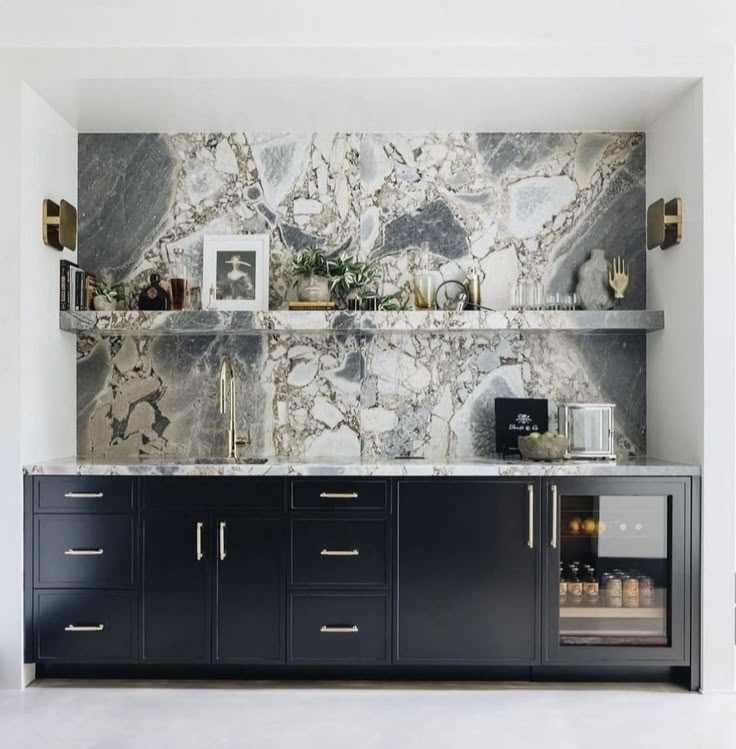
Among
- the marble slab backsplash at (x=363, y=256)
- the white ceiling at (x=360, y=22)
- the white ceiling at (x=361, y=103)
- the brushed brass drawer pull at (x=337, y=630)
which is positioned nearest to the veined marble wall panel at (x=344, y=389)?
the marble slab backsplash at (x=363, y=256)

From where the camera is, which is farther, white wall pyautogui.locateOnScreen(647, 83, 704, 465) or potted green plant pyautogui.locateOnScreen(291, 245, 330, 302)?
potted green plant pyautogui.locateOnScreen(291, 245, 330, 302)

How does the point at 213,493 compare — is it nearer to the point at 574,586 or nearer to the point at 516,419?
the point at 516,419

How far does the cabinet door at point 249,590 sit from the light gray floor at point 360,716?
173 millimetres

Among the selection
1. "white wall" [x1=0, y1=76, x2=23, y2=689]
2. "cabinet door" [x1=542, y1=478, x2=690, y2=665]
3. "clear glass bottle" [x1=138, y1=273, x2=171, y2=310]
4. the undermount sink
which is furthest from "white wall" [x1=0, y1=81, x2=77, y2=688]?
"cabinet door" [x1=542, y1=478, x2=690, y2=665]

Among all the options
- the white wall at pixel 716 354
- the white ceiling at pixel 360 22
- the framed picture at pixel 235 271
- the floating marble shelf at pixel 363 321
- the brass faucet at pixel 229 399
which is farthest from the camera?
the framed picture at pixel 235 271

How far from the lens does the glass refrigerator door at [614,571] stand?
3.51 m

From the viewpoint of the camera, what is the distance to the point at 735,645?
11.5ft

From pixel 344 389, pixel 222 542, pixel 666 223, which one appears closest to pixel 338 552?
pixel 222 542

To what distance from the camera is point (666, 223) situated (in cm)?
371

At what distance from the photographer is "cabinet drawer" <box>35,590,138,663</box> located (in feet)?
11.5

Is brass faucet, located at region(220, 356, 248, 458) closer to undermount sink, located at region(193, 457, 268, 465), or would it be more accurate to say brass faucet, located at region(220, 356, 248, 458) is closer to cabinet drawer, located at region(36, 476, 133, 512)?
undermount sink, located at region(193, 457, 268, 465)

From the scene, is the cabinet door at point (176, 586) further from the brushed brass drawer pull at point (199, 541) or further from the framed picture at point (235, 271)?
the framed picture at point (235, 271)

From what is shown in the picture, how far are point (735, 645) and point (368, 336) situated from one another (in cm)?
208

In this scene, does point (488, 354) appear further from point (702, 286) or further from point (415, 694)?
point (415, 694)
